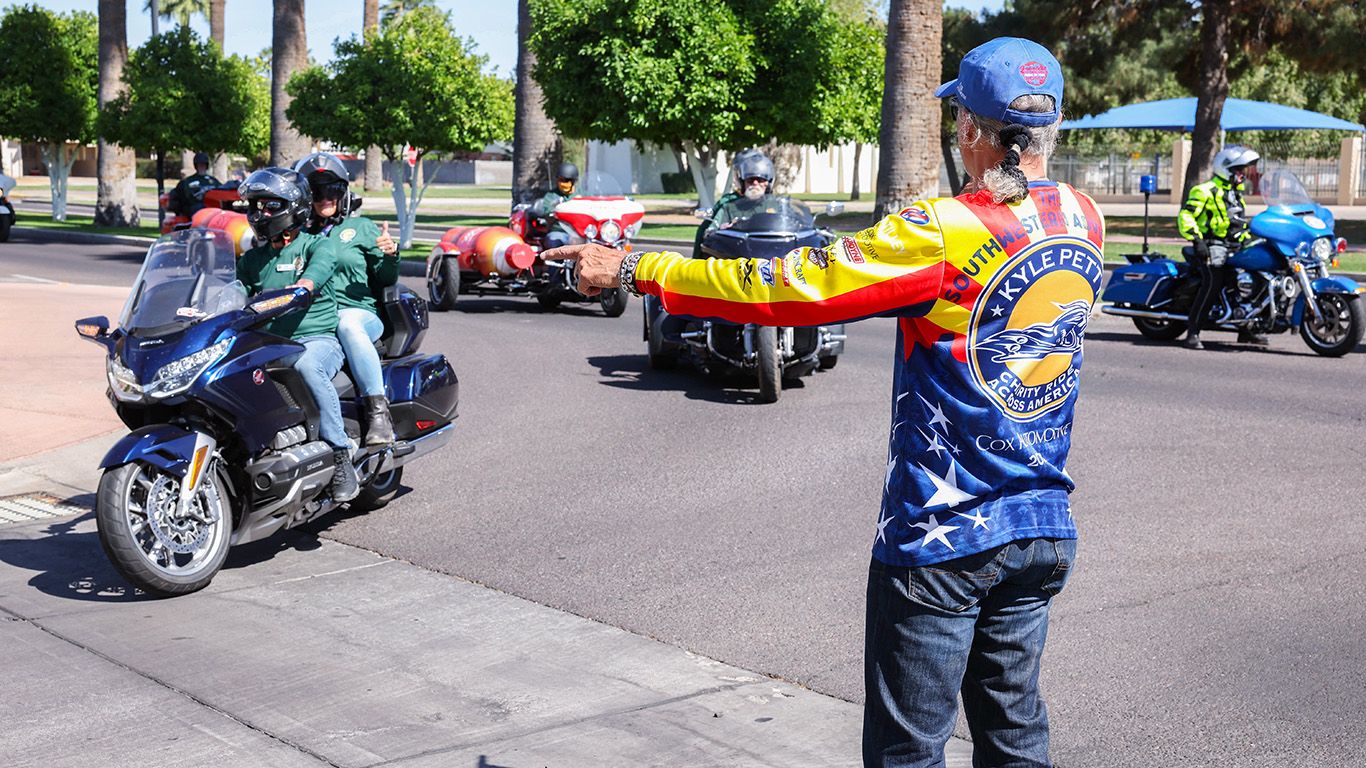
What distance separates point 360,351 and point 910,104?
45.3 ft

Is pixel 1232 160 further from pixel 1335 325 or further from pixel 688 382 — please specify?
pixel 688 382

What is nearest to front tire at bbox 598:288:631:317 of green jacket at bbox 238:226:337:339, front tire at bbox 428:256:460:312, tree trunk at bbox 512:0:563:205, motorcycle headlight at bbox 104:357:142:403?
front tire at bbox 428:256:460:312

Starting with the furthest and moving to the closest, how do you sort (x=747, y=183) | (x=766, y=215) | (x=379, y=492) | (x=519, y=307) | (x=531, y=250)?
(x=519, y=307) < (x=531, y=250) < (x=747, y=183) < (x=766, y=215) < (x=379, y=492)

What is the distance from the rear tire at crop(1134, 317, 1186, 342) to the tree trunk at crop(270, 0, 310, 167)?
1877cm

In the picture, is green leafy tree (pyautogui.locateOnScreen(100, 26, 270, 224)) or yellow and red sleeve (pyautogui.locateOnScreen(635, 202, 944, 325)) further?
green leafy tree (pyautogui.locateOnScreen(100, 26, 270, 224))

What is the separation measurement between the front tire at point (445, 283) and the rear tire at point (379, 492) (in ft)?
30.9

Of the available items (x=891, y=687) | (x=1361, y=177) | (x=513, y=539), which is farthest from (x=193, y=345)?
(x=1361, y=177)

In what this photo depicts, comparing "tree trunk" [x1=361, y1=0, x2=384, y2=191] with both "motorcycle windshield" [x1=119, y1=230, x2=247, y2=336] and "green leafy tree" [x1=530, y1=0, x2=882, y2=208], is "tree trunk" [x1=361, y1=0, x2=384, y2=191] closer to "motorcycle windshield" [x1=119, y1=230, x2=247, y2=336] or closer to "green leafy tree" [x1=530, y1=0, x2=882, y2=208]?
"green leafy tree" [x1=530, y1=0, x2=882, y2=208]

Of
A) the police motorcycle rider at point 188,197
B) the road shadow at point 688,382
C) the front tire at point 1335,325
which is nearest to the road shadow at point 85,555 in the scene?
the road shadow at point 688,382

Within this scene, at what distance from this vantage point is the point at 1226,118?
3516 cm

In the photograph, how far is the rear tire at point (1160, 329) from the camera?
1432 centimetres

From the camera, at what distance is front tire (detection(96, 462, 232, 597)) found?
5719mm

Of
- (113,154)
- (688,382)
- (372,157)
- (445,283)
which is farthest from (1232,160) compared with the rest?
(372,157)

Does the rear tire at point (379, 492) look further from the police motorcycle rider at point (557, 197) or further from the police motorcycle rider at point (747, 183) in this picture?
the police motorcycle rider at point (557, 197)
